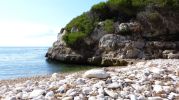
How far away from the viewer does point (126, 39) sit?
4338 cm

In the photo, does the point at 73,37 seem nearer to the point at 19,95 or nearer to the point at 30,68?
the point at 30,68

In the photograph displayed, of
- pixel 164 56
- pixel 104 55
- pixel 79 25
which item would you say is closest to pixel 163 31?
pixel 164 56

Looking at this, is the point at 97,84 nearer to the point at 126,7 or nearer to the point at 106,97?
the point at 106,97

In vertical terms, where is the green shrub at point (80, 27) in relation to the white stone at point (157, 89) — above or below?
above

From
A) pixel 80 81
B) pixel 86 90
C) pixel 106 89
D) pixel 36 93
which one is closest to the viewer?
pixel 36 93

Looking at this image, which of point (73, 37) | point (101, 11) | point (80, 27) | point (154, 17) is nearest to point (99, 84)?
point (154, 17)

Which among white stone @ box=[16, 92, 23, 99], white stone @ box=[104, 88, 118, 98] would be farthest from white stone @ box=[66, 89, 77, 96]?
white stone @ box=[16, 92, 23, 99]

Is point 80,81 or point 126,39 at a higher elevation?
point 126,39

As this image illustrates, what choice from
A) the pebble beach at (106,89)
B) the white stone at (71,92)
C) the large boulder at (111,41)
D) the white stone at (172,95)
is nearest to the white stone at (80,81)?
the pebble beach at (106,89)

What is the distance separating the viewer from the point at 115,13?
5016 centimetres

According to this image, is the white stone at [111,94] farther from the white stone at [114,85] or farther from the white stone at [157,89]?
the white stone at [157,89]

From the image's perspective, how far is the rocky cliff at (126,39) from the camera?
4169cm

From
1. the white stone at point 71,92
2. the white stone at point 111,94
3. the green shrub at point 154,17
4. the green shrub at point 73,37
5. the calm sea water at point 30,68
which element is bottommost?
the calm sea water at point 30,68

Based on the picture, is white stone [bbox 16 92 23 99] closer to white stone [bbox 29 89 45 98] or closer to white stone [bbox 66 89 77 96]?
white stone [bbox 29 89 45 98]
